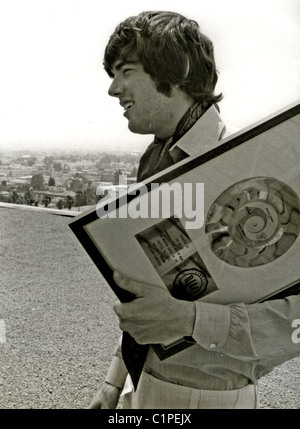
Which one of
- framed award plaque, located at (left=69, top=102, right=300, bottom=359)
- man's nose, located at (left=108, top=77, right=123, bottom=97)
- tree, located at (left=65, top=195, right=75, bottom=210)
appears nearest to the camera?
framed award plaque, located at (left=69, top=102, right=300, bottom=359)

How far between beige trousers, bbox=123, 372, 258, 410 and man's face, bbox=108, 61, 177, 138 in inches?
23.5

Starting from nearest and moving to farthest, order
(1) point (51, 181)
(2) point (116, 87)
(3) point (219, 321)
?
(3) point (219, 321) < (2) point (116, 87) < (1) point (51, 181)

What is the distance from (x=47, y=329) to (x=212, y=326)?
20.6 inches

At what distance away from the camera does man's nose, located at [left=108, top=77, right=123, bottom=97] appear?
3.82ft

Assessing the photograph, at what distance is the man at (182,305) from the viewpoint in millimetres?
1073

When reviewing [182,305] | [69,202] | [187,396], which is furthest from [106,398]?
[69,202]

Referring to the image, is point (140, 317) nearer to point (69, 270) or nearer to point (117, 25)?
point (69, 270)

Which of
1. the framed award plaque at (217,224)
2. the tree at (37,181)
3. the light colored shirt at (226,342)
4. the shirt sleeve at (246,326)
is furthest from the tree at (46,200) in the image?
the shirt sleeve at (246,326)

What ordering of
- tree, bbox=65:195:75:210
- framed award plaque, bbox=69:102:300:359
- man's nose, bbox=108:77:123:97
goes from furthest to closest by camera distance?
tree, bbox=65:195:75:210 → man's nose, bbox=108:77:123:97 → framed award plaque, bbox=69:102:300:359

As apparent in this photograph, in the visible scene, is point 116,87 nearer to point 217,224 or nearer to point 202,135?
point 202,135

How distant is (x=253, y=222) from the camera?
42.4 inches

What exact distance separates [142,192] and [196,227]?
15cm

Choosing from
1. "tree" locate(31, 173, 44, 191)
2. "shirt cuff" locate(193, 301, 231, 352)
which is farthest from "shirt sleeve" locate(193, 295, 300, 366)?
"tree" locate(31, 173, 44, 191)

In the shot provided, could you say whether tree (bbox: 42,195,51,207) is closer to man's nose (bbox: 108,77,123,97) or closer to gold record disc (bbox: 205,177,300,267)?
man's nose (bbox: 108,77,123,97)
